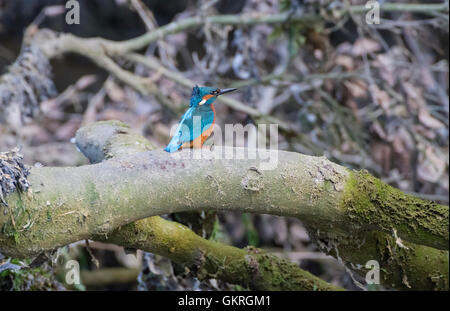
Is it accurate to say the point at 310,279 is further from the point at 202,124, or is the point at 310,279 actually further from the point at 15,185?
the point at 15,185

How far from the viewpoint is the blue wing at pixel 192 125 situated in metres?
1.90

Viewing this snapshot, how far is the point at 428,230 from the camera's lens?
1945mm

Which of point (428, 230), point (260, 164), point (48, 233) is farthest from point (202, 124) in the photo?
point (428, 230)

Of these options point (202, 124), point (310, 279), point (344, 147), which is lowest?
point (310, 279)

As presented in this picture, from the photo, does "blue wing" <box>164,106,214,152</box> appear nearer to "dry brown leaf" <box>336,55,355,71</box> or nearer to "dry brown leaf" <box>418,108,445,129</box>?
"dry brown leaf" <box>418,108,445,129</box>

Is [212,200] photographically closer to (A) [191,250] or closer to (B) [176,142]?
(B) [176,142]

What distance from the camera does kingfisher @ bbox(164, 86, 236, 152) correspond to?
6.34 ft

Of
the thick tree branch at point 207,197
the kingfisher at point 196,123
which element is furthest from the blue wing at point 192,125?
the thick tree branch at point 207,197

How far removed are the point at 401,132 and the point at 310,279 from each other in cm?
166

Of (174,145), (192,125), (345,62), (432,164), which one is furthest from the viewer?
(345,62)

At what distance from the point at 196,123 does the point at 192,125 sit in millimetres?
29

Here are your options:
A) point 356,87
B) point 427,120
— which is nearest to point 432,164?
point 427,120

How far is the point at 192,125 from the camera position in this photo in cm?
204

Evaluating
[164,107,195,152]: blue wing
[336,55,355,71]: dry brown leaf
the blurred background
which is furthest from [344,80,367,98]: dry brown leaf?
[164,107,195,152]: blue wing
